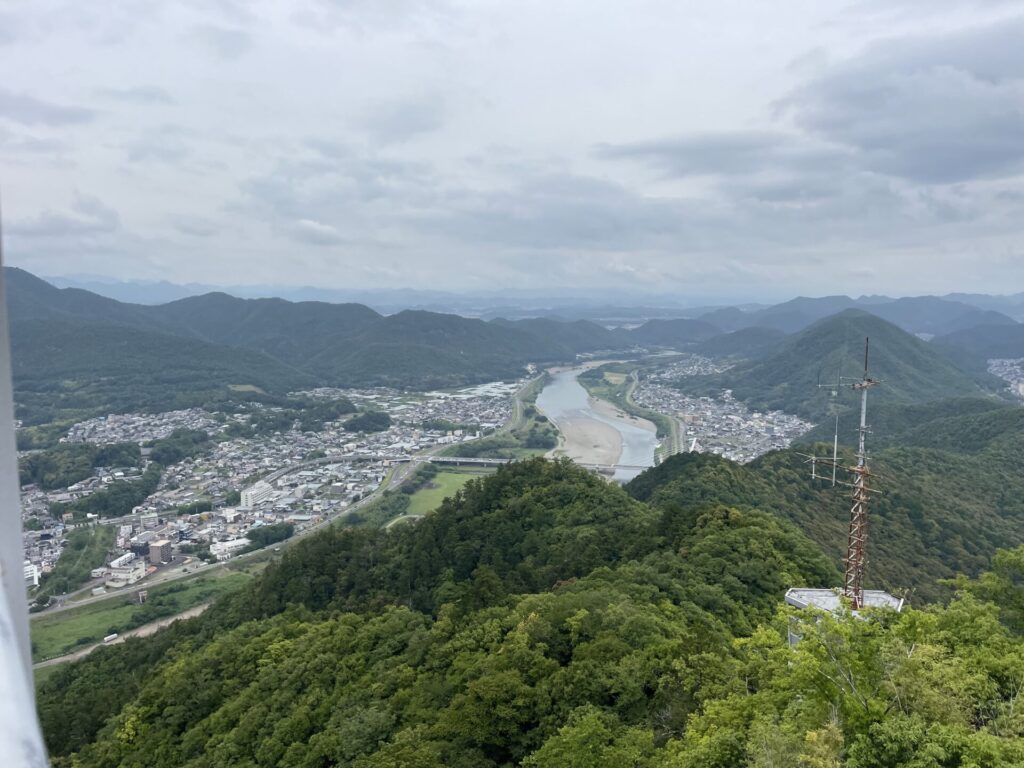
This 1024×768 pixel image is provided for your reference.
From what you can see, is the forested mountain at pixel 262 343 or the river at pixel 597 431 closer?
the river at pixel 597 431

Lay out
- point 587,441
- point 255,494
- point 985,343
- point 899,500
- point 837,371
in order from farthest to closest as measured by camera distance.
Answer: point 985,343, point 837,371, point 587,441, point 255,494, point 899,500

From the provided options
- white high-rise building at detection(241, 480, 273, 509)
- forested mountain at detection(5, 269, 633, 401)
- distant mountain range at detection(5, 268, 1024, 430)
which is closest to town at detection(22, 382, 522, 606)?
white high-rise building at detection(241, 480, 273, 509)

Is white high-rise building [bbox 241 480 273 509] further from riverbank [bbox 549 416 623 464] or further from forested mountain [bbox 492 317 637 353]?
forested mountain [bbox 492 317 637 353]

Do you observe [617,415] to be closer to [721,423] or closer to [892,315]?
[721,423]

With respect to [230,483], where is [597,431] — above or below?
above

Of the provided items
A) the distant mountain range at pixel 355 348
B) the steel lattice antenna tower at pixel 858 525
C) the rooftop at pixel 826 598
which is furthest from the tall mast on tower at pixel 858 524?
the distant mountain range at pixel 355 348

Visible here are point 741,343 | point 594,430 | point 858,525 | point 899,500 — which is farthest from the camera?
point 741,343

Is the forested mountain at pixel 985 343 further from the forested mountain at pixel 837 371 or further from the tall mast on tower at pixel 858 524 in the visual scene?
the tall mast on tower at pixel 858 524

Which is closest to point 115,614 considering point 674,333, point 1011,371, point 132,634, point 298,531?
point 132,634
